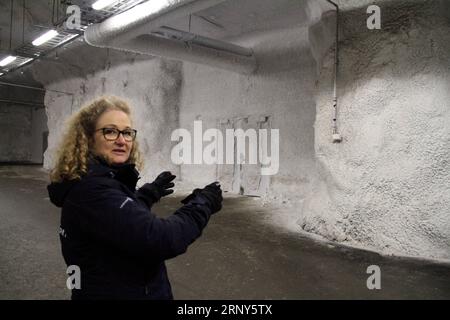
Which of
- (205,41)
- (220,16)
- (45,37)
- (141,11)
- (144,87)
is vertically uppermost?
(220,16)

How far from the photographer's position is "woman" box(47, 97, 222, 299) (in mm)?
1113

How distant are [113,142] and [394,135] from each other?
135 inches

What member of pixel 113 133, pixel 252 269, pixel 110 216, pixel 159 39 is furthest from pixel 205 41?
pixel 110 216

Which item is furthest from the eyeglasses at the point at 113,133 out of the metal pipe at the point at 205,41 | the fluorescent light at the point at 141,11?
the metal pipe at the point at 205,41

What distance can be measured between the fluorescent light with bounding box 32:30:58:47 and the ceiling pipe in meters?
1.29

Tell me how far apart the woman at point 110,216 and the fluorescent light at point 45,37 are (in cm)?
672

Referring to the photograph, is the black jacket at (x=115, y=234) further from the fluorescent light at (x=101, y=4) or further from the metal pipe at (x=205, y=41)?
the metal pipe at (x=205, y=41)

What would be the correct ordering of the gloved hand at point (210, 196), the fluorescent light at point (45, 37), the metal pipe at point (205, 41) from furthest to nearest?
1. the fluorescent light at point (45, 37)
2. the metal pipe at point (205, 41)
3. the gloved hand at point (210, 196)

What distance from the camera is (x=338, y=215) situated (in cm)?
426

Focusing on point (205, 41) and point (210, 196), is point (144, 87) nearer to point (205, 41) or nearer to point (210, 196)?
point (205, 41)

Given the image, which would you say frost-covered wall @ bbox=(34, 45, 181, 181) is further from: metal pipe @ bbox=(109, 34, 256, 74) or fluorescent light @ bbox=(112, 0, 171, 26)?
fluorescent light @ bbox=(112, 0, 171, 26)

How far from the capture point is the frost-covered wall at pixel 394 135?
3.60 meters

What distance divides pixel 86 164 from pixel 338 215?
3630mm

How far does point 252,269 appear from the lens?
10.6ft
